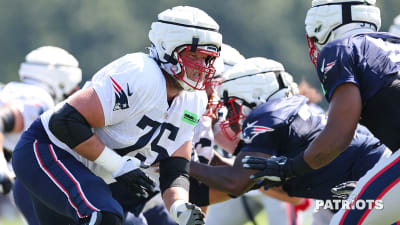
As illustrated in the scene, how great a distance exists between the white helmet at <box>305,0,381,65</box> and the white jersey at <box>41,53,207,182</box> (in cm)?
76

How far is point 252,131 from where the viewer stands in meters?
4.93

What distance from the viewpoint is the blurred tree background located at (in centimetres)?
2994

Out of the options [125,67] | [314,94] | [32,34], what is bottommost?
[32,34]

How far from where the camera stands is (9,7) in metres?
33.2

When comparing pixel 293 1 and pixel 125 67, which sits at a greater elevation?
pixel 125 67

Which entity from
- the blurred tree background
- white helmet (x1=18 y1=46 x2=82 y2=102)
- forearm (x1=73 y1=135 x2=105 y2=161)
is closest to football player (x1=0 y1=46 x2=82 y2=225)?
white helmet (x1=18 y1=46 x2=82 y2=102)

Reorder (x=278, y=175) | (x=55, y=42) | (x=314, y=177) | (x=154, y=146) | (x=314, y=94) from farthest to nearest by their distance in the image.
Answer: (x=55, y=42) < (x=314, y=94) < (x=314, y=177) < (x=154, y=146) < (x=278, y=175)

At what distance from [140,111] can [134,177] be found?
0.38m

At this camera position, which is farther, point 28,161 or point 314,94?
point 314,94

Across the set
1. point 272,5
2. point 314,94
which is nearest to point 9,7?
point 272,5

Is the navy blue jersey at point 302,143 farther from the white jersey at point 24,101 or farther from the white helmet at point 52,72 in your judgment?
the white helmet at point 52,72

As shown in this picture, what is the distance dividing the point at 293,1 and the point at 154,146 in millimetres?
29509

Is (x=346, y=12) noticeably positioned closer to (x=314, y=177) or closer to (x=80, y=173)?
(x=314, y=177)

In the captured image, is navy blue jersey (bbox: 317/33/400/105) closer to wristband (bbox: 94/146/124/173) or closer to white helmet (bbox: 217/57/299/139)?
wristband (bbox: 94/146/124/173)
